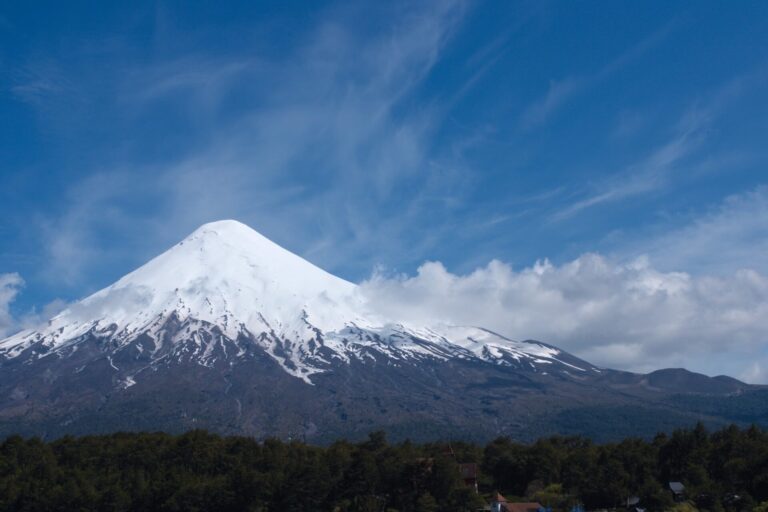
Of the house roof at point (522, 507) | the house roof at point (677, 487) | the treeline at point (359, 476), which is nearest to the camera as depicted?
the treeline at point (359, 476)

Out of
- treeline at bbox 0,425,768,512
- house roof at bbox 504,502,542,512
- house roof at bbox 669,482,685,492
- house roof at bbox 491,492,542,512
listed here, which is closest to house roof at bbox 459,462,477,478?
treeline at bbox 0,425,768,512

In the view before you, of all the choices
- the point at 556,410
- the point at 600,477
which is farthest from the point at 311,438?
the point at 600,477

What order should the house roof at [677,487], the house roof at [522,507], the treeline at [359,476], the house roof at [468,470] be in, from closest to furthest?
the treeline at [359,476], the house roof at [522,507], the house roof at [677,487], the house roof at [468,470]

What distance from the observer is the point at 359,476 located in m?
58.2

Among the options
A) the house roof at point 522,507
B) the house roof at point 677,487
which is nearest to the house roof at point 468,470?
the house roof at point 522,507

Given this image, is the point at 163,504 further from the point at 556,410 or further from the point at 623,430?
the point at 556,410

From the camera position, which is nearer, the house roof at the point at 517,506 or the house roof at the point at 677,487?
the house roof at the point at 517,506

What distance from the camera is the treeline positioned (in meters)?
55.1

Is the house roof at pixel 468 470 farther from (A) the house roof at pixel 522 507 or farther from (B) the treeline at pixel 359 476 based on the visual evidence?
(A) the house roof at pixel 522 507

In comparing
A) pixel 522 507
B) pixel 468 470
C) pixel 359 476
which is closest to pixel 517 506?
pixel 522 507

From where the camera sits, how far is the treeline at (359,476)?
55.1 m

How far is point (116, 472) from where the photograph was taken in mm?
60000

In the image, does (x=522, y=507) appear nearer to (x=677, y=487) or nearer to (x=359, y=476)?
(x=677, y=487)

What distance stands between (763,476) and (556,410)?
145376 millimetres
